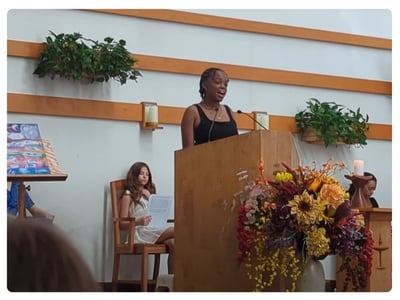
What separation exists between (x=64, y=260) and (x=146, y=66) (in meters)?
4.77

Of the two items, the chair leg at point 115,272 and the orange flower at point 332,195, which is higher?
the orange flower at point 332,195

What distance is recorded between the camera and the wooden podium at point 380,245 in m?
3.96

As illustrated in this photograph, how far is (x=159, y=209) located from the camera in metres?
5.22

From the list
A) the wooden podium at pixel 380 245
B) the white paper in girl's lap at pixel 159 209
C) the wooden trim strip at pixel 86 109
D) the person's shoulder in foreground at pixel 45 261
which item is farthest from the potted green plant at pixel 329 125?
the person's shoulder in foreground at pixel 45 261

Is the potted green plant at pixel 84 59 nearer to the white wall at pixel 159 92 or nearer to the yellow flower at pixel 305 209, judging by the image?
the white wall at pixel 159 92

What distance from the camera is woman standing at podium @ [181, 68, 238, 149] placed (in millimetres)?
3840

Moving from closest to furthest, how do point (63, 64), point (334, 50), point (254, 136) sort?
point (254, 136) → point (63, 64) → point (334, 50)

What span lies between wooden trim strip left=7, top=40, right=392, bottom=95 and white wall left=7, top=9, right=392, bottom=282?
0.14 feet

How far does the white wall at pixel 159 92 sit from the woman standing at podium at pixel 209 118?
67.4 inches

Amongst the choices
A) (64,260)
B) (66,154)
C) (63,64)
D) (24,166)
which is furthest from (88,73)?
(64,260)

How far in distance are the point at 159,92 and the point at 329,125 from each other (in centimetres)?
146

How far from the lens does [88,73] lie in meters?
5.40

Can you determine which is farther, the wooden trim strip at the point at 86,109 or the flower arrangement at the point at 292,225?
the wooden trim strip at the point at 86,109
